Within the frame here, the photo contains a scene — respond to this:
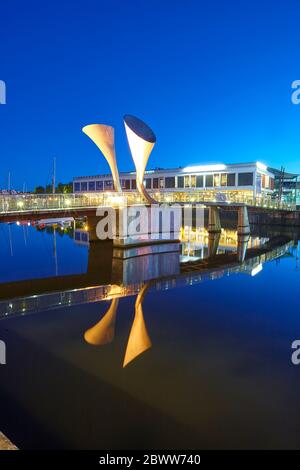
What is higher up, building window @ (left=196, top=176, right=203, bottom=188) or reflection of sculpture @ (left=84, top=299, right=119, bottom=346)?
building window @ (left=196, top=176, right=203, bottom=188)

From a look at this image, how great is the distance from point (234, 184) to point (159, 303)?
4469cm

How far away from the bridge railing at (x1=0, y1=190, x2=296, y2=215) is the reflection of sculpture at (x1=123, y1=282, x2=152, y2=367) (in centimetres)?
1156

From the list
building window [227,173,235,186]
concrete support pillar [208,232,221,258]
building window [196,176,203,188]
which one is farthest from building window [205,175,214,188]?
concrete support pillar [208,232,221,258]

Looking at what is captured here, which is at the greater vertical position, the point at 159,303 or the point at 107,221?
the point at 107,221

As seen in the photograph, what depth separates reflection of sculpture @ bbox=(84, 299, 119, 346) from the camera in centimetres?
941

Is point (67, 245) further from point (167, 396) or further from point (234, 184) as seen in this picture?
point (234, 184)

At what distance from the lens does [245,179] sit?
53.0 metres

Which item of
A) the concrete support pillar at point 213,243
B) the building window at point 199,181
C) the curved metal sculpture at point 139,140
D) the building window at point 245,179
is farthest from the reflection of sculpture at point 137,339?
the building window at point 199,181

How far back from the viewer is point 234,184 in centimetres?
5409

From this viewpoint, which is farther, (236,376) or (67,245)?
(67,245)

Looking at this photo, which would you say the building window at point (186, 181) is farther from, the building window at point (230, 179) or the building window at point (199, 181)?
the building window at point (230, 179)

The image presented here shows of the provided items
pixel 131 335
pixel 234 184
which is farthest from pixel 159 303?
pixel 234 184

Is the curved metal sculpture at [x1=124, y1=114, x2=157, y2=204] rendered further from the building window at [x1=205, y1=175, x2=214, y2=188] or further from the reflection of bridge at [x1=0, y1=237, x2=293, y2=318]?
the building window at [x1=205, y1=175, x2=214, y2=188]

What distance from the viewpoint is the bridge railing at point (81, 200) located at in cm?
1963
